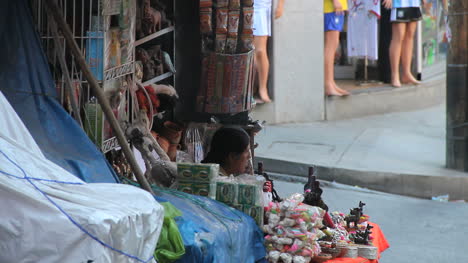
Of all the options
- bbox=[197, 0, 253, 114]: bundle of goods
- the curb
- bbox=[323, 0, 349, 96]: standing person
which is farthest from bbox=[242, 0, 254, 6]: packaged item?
bbox=[323, 0, 349, 96]: standing person

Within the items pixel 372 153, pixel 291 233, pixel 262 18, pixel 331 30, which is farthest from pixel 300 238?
pixel 331 30

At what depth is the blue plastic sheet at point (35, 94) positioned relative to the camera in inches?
166

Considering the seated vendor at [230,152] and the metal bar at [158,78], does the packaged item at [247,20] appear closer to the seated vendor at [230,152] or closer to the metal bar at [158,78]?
the metal bar at [158,78]

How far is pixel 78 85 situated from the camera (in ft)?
15.5

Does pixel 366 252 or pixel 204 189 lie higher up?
pixel 204 189

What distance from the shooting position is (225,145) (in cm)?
561

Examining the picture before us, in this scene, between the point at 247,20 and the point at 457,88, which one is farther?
the point at 457,88

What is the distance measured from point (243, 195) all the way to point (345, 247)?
76cm

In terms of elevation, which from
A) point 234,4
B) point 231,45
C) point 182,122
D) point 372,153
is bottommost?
point 372,153

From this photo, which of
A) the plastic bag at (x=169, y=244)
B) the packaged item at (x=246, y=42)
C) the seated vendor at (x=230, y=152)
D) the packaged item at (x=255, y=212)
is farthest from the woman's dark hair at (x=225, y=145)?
the plastic bag at (x=169, y=244)

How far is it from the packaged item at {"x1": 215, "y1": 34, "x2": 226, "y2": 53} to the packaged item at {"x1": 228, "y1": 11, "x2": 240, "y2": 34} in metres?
0.05

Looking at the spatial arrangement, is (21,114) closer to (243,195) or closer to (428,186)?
(243,195)

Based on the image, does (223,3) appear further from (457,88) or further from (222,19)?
(457,88)

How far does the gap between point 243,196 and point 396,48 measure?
10.4 meters
